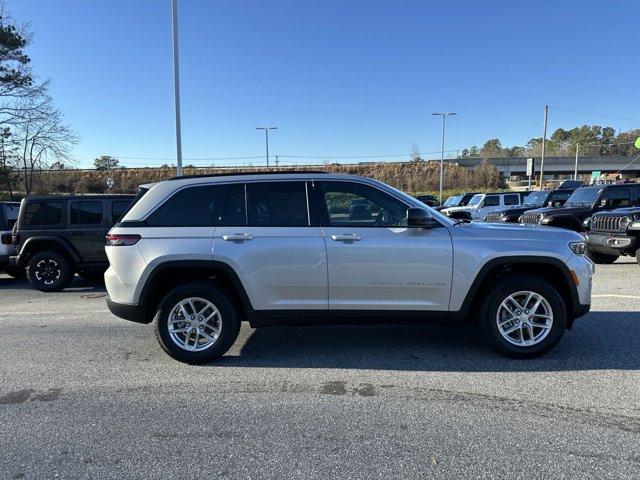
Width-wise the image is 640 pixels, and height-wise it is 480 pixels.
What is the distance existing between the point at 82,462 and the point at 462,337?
3989mm

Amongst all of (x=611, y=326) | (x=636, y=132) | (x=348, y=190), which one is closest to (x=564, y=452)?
(x=348, y=190)

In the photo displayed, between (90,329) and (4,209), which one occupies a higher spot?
(4,209)

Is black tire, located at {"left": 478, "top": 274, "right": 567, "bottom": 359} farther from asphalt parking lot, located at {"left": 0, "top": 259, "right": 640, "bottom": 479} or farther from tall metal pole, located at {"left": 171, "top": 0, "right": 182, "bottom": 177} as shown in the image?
tall metal pole, located at {"left": 171, "top": 0, "right": 182, "bottom": 177}

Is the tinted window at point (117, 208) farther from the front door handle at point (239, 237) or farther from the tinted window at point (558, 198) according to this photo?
the tinted window at point (558, 198)

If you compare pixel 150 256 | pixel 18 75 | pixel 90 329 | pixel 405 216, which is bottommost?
pixel 90 329

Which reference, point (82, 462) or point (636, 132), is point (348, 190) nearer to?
point (82, 462)

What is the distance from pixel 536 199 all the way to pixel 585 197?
247 inches

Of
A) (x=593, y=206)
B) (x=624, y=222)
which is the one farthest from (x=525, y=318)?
(x=593, y=206)

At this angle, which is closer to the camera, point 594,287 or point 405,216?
point 405,216

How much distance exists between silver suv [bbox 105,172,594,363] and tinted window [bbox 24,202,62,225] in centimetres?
585

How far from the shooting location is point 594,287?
811 cm

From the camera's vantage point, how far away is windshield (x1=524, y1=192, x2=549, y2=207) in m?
19.5

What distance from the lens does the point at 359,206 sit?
4.68 metres

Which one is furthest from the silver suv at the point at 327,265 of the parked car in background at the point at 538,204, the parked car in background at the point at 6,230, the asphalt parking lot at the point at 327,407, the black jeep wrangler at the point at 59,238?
the parked car in background at the point at 538,204
